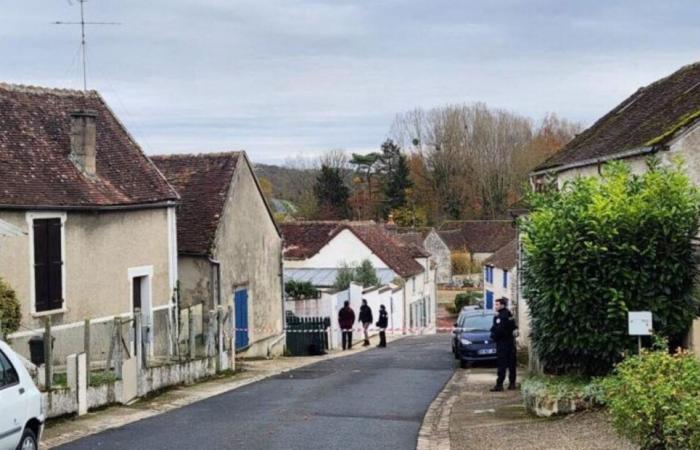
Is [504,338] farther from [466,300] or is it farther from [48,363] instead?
[466,300]

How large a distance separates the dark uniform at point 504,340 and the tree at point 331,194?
231 feet

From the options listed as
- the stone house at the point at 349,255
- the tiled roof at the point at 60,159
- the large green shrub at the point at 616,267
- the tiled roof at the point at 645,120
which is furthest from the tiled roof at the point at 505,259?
the large green shrub at the point at 616,267

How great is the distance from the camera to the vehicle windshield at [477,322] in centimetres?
2552

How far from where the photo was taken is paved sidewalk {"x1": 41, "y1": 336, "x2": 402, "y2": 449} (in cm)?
1353

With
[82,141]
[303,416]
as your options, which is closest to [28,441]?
[303,416]

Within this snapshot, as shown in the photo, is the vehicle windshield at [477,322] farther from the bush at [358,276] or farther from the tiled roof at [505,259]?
the bush at [358,276]

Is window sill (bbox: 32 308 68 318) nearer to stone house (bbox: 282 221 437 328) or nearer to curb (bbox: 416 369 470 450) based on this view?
curb (bbox: 416 369 470 450)

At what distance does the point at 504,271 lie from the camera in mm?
46344

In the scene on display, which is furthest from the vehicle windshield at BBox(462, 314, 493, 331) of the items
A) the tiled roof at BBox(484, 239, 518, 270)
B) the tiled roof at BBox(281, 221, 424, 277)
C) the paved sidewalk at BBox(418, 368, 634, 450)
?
the tiled roof at BBox(281, 221, 424, 277)

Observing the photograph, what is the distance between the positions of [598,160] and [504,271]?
25.8 metres

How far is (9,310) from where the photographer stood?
16.4 metres

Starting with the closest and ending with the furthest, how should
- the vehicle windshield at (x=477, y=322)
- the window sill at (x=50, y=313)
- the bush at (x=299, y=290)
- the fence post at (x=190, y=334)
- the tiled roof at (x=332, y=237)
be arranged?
the window sill at (x=50, y=313)
the fence post at (x=190, y=334)
the vehicle windshield at (x=477, y=322)
the bush at (x=299, y=290)
the tiled roof at (x=332, y=237)

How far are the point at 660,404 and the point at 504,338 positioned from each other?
9.13 m

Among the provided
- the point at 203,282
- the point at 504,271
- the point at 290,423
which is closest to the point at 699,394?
the point at 290,423
